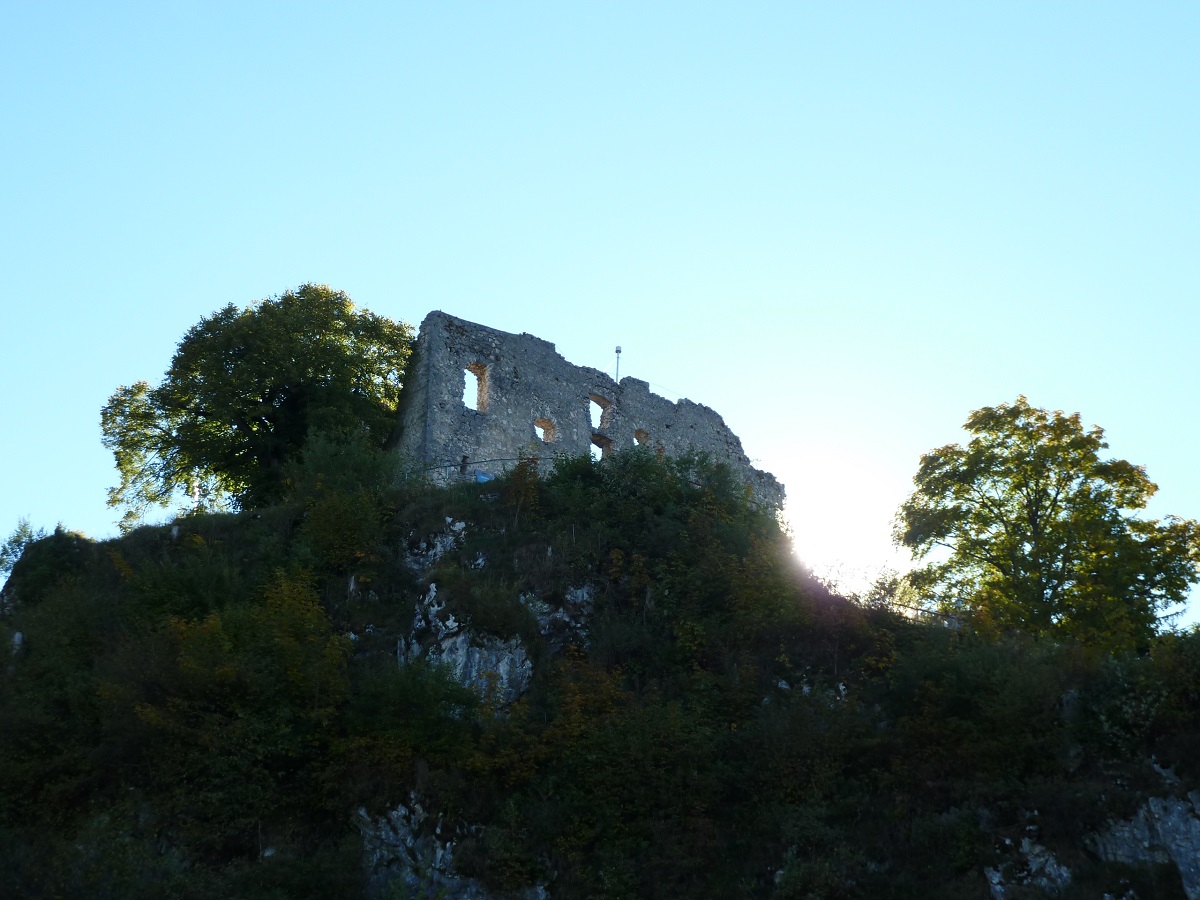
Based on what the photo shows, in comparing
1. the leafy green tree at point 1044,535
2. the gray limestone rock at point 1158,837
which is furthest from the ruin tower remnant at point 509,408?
the gray limestone rock at point 1158,837

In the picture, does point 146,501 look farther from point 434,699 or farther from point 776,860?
point 776,860

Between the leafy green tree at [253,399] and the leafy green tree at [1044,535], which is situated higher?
the leafy green tree at [253,399]

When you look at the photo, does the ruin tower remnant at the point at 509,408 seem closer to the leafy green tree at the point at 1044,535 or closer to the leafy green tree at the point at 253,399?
the leafy green tree at the point at 253,399

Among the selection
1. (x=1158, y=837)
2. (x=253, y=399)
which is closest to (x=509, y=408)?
(x=253, y=399)

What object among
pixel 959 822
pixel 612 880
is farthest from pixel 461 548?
pixel 959 822

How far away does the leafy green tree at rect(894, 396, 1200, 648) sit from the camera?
2469 cm

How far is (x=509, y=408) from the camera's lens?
33.5 metres

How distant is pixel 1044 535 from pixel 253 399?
18.2 m

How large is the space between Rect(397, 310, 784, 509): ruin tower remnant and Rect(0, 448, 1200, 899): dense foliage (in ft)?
24.4

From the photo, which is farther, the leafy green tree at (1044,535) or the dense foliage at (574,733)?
the leafy green tree at (1044,535)

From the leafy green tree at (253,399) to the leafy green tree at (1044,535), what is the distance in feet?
43.4

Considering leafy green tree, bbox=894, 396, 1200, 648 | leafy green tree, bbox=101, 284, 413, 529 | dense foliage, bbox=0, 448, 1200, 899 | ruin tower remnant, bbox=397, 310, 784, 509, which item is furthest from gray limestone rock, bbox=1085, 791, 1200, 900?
leafy green tree, bbox=101, 284, 413, 529

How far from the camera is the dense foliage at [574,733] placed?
696 inches

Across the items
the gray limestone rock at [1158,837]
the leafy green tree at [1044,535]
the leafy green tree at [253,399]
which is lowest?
the gray limestone rock at [1158,837]
